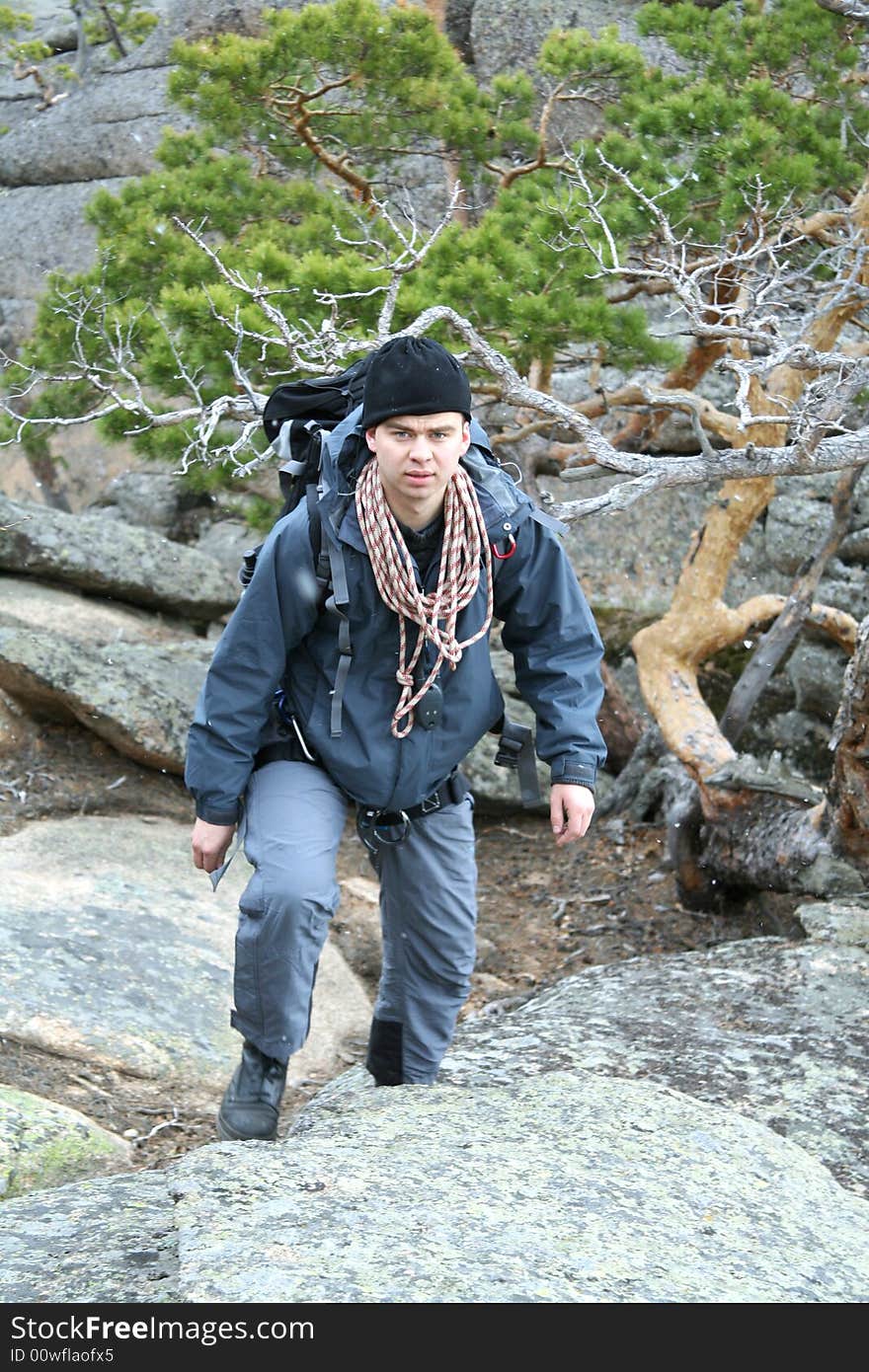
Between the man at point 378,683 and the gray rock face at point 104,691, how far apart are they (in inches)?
179

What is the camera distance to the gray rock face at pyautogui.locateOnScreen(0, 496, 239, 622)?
946cm

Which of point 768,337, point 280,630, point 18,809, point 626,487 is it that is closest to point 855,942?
point 626,487

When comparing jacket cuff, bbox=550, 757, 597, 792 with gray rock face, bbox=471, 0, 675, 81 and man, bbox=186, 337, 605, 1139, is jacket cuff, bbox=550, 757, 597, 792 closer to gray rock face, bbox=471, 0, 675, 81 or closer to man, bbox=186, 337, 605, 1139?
man, bbox=186, 337, 605, 1139

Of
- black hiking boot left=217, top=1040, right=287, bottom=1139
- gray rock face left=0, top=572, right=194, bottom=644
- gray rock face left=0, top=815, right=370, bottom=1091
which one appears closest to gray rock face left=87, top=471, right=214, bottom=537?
gray rock face left=0, top=572, right=194, bottom=644

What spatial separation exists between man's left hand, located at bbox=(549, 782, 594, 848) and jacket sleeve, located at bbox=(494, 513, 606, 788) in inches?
1.0

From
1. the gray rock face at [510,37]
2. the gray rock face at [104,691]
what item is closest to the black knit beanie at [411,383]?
the gray rock face at [104,691]

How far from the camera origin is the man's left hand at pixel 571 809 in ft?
11.6

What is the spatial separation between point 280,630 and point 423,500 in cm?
47

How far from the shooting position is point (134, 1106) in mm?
4852

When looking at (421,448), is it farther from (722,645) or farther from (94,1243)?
(722,645)

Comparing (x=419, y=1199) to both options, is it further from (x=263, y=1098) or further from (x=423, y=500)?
(x=423, y=500)

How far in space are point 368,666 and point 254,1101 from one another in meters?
1.18

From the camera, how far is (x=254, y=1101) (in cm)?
358

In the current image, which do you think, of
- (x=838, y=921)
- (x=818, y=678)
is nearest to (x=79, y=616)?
(x=818, y=678)
